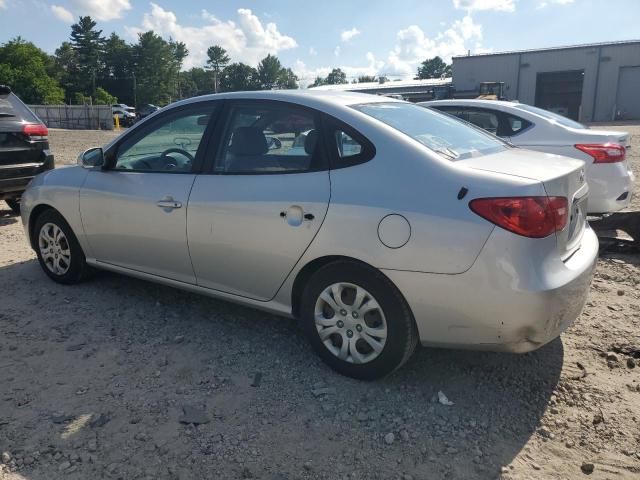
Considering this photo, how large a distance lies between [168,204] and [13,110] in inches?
195

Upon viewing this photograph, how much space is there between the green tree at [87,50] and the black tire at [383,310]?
313ft

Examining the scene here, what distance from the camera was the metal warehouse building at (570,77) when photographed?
149 feet

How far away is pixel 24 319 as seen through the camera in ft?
13.9

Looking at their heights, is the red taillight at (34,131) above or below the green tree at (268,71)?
below

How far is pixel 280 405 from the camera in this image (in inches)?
122

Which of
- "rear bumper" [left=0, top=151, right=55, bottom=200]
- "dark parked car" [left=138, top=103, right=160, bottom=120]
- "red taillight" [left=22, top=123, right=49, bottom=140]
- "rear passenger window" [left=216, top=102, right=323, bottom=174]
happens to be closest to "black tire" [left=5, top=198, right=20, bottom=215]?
"rear bumper" [left=0, top=151, right=55, bottom=200]

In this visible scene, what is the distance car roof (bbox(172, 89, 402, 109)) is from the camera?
137 inches

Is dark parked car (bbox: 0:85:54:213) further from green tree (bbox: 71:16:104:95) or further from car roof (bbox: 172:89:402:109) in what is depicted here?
green tree (bbox: 71:16:104:95)

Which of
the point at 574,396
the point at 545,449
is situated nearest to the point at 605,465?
the point at 545,449

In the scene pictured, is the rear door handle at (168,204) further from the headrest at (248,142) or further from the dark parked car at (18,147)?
the dark parked car at (18,147)

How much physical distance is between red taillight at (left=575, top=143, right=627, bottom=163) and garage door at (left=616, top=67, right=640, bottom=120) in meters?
45.4

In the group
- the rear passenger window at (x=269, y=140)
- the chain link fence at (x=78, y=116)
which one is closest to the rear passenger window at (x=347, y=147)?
the rear passenger window at (x=269, y=140)

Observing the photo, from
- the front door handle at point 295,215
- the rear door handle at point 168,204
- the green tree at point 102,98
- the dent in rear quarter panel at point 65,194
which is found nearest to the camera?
the front door handle at point 295,215

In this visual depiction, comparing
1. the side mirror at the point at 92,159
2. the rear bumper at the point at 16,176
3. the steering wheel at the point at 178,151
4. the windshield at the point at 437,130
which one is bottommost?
the rear bumper at the point at 16,176
